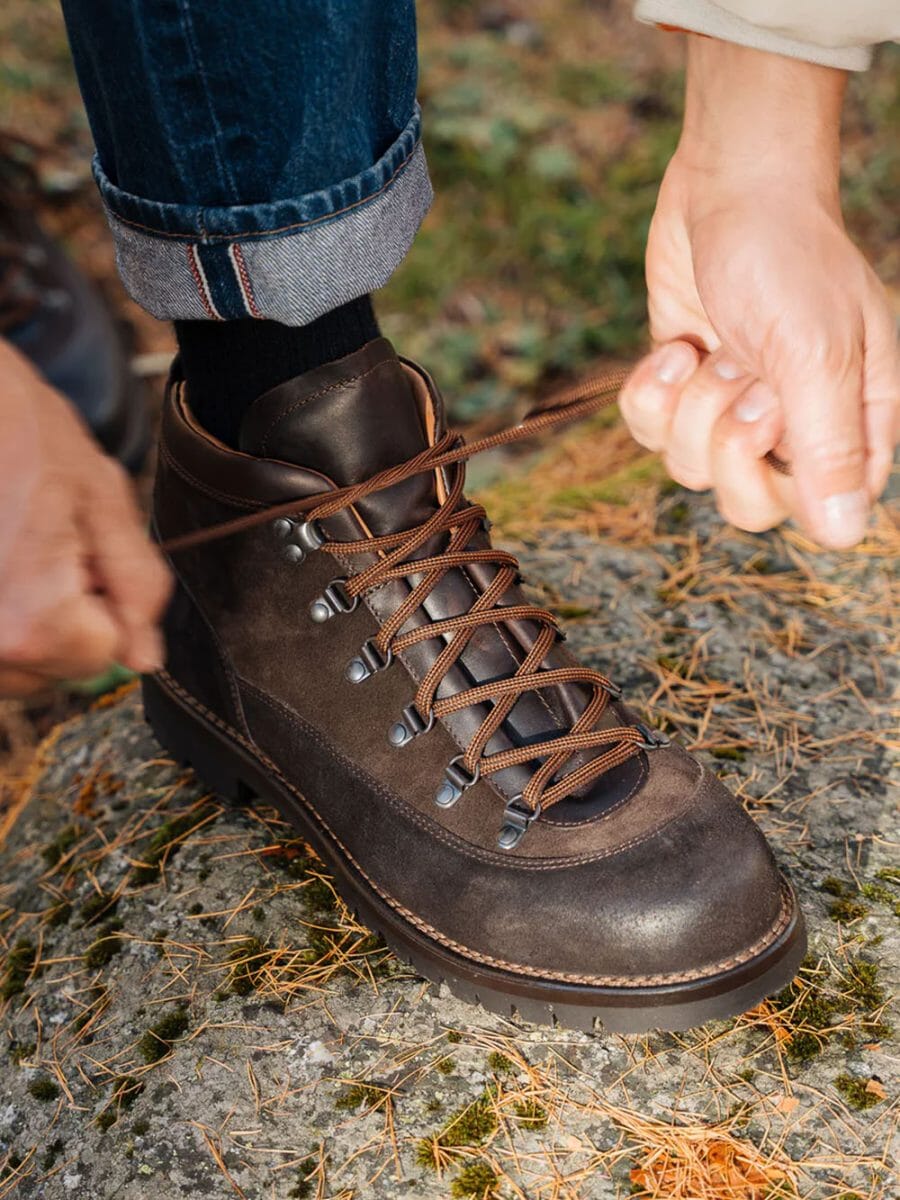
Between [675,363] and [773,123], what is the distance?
0.34 meters

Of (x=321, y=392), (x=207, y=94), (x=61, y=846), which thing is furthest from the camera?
(x=61, y=846)

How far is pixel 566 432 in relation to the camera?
13.1ft

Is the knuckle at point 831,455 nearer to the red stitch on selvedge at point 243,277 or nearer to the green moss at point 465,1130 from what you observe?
the red stitch on selvedge at point 243,277

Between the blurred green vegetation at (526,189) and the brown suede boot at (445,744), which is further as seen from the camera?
the blurred green vegetation at (526,189)

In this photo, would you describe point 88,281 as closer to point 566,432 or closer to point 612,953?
point 566,432

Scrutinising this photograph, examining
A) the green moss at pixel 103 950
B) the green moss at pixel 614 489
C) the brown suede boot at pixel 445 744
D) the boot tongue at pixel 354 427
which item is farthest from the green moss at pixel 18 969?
the green moss at pixel 614 489

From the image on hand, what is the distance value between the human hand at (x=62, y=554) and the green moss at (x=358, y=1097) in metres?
0.65

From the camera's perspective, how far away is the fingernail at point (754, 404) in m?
1.41

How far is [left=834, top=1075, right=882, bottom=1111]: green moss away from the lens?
1.34 m

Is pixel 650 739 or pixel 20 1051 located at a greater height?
pixel 650 739

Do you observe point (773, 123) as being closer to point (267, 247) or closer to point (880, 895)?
point (267, 247)

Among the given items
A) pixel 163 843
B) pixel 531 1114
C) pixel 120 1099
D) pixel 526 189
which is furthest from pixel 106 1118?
pixel 526 189

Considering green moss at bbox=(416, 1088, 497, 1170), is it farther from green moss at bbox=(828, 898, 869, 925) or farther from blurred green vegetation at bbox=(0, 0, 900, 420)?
blurred green vegetation at bbox=(0, 0, 900, 420)

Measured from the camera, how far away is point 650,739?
1512mm
